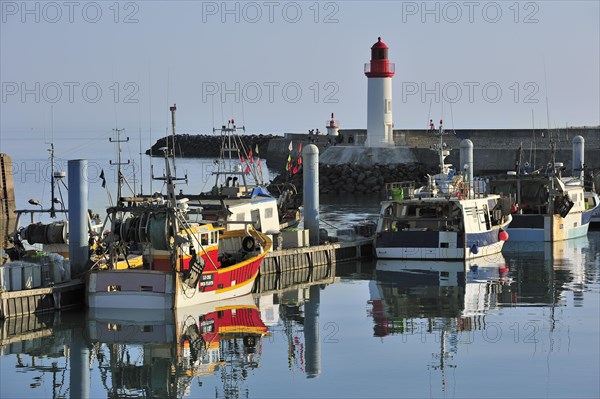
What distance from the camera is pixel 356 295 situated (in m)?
32.8

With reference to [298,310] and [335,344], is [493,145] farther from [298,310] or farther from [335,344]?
[335,344]

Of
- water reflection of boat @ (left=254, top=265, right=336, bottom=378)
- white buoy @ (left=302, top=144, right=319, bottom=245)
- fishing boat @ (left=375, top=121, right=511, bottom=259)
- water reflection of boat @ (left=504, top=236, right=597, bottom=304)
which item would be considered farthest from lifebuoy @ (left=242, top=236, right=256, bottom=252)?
water reflection of boat @ (left=504, top=236, right=597, bottom=304)

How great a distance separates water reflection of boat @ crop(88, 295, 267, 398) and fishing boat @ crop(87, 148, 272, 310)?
34 centimetres

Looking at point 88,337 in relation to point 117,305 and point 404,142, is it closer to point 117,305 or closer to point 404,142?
point 117,305

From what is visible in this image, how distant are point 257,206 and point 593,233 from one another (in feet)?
59.1

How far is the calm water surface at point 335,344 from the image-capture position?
73.8 feet

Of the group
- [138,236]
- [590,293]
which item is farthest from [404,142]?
[138,236]

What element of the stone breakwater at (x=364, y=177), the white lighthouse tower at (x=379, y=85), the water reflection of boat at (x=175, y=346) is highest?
the white lighthouse tower at (x=379, y=85)

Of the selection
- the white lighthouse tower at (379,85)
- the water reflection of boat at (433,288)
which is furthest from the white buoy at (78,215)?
the white lighthouse tower at (379,85)

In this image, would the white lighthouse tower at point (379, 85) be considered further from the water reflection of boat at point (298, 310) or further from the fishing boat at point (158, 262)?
the fishing boat at point (158, 262)

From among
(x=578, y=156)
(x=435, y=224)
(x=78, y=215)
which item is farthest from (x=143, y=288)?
(x=578, y=156)

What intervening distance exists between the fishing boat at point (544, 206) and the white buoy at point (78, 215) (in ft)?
61.8

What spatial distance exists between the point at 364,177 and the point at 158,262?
4212 centimetres

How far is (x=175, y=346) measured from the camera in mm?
25828
